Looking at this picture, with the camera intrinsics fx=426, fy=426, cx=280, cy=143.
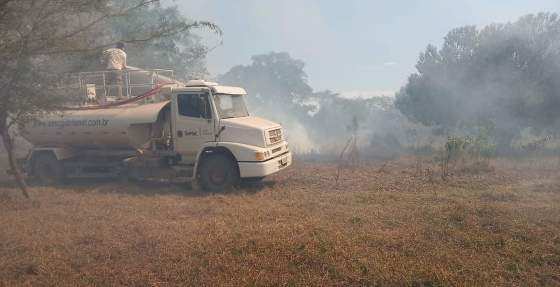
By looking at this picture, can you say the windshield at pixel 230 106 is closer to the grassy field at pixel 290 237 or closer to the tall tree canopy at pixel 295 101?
the grassy field at pixel 290 237

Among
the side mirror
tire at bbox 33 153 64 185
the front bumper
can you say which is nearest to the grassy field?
the front bumper

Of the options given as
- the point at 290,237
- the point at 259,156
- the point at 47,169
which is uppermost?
the point at 259,156

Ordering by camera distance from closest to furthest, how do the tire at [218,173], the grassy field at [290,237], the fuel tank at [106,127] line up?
the grassy field at [290,237]
the tire at [218,173]
the fuel tank at [106,127]

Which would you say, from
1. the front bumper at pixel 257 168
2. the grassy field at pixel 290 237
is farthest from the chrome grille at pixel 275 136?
the grassy field at pixel 290 237

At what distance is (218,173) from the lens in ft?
34.0

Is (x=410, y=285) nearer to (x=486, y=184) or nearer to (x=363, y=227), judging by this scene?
(x=363, y=227)

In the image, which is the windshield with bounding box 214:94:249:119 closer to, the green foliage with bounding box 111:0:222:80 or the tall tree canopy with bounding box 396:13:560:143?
the green foliage with bounding box 111:0:222:80

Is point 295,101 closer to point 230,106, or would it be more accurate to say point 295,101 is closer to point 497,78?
point 497,78

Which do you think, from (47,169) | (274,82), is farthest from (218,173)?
(274,82)

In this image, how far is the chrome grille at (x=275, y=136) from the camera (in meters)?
10.5

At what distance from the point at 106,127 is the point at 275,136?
4373 mm

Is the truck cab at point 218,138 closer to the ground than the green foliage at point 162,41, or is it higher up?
closer to the ground

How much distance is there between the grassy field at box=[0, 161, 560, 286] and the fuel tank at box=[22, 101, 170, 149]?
1.68 m

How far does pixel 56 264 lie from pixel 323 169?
29.5 ft
